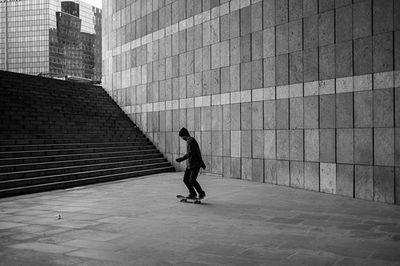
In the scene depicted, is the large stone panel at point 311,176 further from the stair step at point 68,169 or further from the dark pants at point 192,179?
the stair step at point 68,169

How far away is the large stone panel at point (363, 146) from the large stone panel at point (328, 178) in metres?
0.86

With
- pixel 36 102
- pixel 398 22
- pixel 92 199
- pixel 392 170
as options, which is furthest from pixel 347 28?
pixel 36 102

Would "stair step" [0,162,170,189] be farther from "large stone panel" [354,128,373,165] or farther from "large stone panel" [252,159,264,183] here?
"large stone panel" [354,128,373,165]

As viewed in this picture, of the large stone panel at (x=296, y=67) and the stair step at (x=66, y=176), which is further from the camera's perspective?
the large stone panel at (x=296, y=67)

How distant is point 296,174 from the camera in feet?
41.9

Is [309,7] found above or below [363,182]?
above

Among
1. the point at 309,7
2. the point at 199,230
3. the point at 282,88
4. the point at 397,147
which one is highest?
the point at 309,7

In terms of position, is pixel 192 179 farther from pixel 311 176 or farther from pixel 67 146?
pixel 67 146

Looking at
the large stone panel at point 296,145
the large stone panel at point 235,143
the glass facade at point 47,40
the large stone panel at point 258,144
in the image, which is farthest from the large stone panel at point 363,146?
the glass facade at point 47,40

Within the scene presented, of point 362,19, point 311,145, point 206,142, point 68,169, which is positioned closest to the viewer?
point 362,19

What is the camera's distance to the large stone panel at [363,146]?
1064 centimetres

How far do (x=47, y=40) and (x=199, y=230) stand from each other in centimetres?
11017

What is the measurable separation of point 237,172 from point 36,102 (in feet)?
32.3

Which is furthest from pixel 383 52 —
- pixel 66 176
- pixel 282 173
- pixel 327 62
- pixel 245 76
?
pixel 66 176
